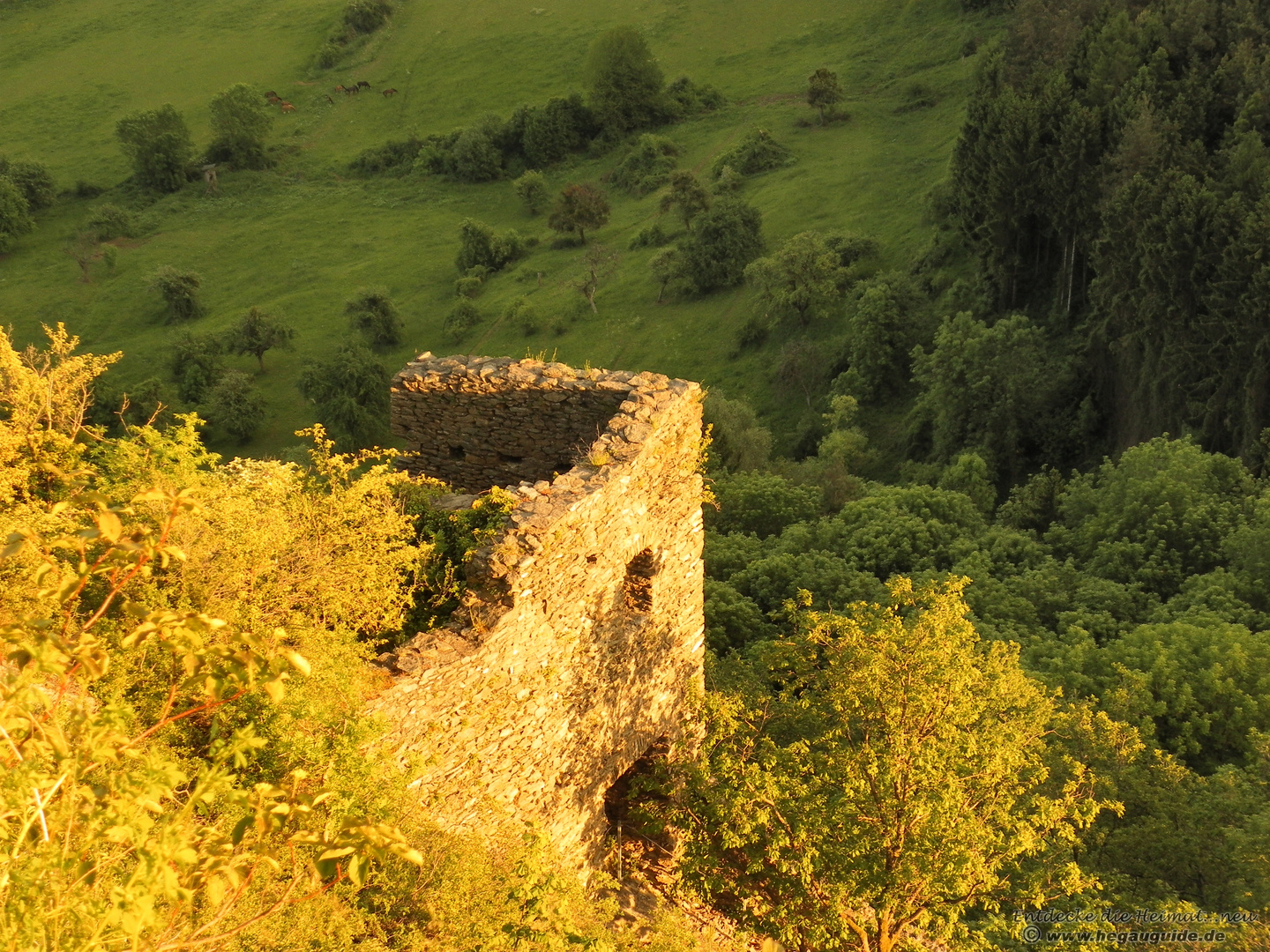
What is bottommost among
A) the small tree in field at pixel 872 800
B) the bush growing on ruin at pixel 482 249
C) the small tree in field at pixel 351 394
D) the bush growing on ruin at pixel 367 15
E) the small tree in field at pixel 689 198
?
the small tree in field at pixel 351 394

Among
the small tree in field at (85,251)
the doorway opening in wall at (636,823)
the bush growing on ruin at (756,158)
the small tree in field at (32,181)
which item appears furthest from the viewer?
the small tree in field at (32,181)

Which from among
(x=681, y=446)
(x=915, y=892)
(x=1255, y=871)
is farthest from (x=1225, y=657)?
(x=681, y=446)

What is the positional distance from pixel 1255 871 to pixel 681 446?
9.66 metres

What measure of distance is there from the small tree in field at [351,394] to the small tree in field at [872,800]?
44.2 meters

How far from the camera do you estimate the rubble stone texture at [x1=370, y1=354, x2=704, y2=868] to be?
30.3 feet

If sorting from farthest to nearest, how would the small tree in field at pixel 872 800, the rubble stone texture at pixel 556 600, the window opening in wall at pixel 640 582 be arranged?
the window opening in wall at pixel 640 582, the small tree in field at pixel 872 800, the rubble stone texture at pixel 556 600

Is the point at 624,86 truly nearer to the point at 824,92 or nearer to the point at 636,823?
the point at 824,92

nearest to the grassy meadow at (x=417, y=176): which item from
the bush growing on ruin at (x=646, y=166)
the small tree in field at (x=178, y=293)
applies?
the bush growing on ruin at (x=646, y=166)

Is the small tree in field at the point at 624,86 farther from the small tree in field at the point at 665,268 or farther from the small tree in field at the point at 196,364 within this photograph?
the small tree in field at the point at 196,364

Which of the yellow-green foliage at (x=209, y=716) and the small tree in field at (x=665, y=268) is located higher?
the yellow-green foliage at (x=209, y=716)

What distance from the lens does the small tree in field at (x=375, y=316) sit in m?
60.8

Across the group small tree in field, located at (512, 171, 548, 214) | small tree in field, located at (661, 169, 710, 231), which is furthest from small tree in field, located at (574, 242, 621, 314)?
small tree in field, located at (512, 171, 548, 214)

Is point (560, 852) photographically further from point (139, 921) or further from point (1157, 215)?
point (1157, 215)

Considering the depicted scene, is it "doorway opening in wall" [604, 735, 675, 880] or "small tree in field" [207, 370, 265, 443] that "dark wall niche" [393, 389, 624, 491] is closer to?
"doorway opening in wall" [604, 735, 675, 880]
